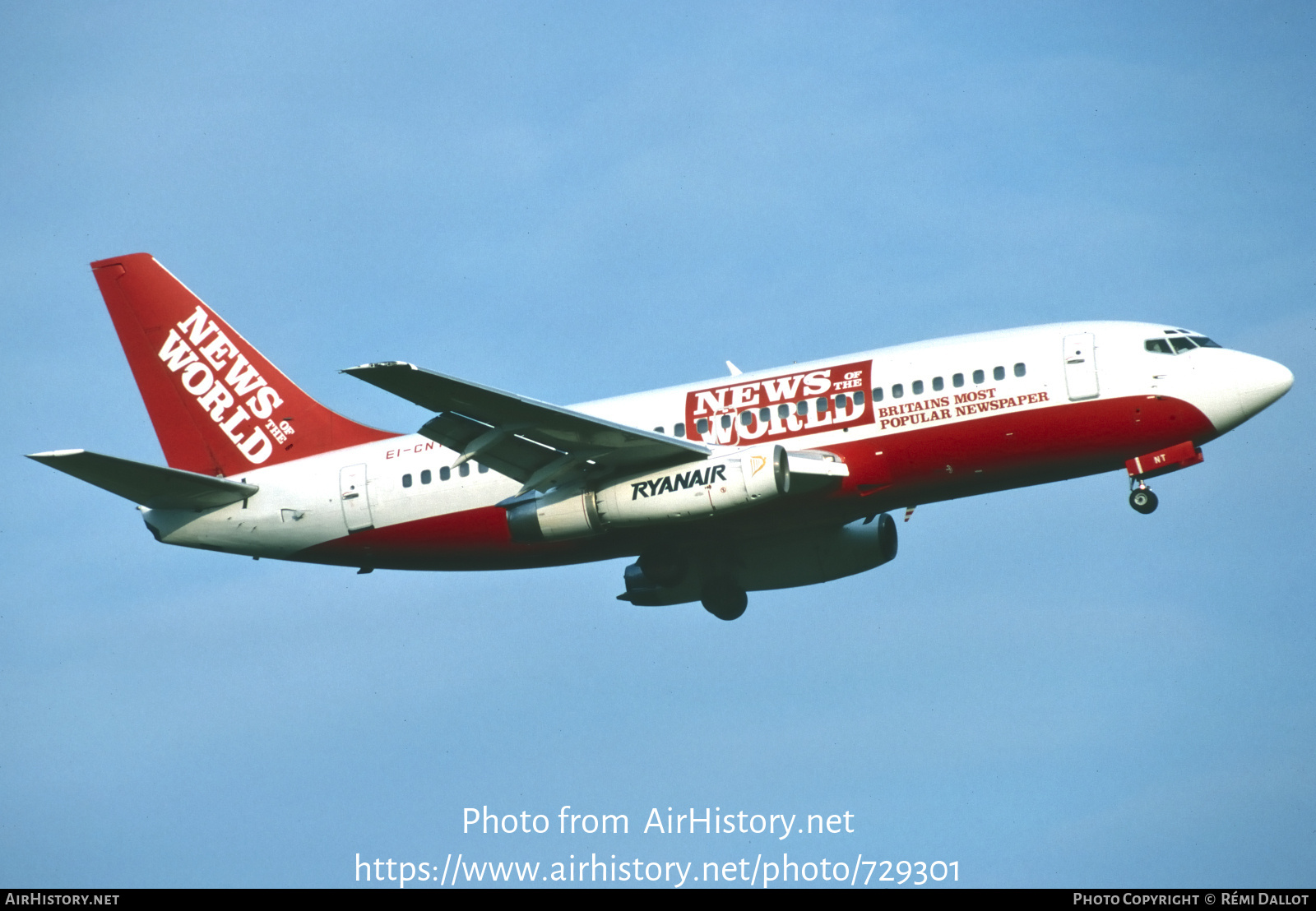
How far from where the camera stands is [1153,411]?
37.1 m

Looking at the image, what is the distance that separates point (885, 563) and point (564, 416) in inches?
461

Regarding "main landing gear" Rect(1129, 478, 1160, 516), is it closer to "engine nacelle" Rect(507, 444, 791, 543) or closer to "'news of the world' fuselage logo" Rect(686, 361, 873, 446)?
"'news of the world' fuselage logo" Rect(686, 361, 873, 446)

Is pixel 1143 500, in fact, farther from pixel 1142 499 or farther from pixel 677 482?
pixel 677 482

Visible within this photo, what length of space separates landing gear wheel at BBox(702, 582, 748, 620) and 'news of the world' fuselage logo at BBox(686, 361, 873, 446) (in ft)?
20.6

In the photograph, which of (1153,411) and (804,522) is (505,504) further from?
(1153,411)

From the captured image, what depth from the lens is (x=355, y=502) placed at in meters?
41.4

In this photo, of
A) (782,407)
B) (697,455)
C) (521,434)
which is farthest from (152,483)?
(782,407)

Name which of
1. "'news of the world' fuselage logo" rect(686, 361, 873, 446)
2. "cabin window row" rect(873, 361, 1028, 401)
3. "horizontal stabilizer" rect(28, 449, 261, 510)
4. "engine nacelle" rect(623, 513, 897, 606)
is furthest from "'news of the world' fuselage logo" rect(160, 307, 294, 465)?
"cabin window row" rect(873, 361, 1028, 401)

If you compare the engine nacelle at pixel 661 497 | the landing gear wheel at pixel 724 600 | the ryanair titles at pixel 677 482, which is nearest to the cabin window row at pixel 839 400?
the engine nacelle at pixel 661 497

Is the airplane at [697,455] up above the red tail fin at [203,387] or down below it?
below

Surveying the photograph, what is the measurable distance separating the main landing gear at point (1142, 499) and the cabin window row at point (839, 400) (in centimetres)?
370

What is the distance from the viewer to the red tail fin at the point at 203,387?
43.3m

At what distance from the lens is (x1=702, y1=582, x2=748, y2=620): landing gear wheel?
1742 inches

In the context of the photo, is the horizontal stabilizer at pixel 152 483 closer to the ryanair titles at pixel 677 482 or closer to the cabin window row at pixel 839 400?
the ryanair titles at pixel 677 482
